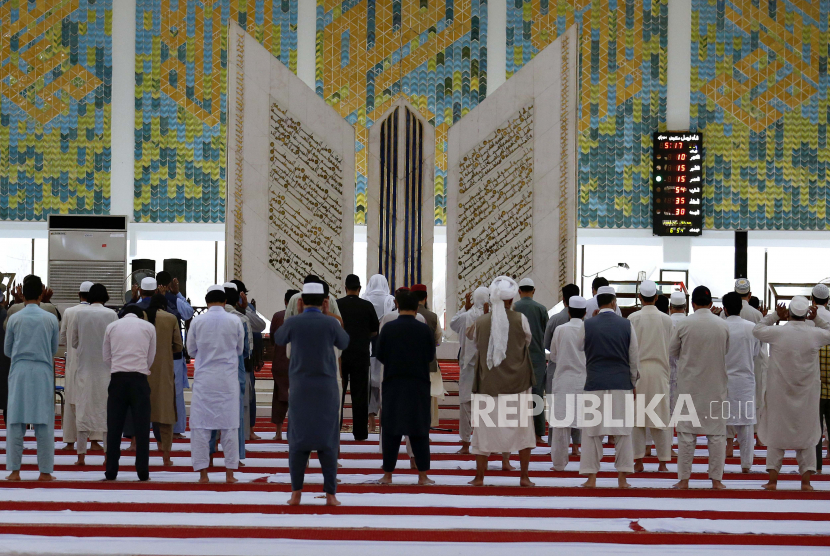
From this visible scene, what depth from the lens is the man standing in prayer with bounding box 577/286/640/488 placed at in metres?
4.68

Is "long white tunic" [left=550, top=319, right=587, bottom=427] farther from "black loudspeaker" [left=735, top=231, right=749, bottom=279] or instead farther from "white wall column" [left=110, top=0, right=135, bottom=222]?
"white wall column" [left=110, top=0, right=135, bottom=222]

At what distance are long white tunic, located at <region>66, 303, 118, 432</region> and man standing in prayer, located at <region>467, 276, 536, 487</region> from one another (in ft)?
6.81

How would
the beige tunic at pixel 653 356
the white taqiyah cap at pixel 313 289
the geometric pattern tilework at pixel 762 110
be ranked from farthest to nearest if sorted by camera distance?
the geometric pattern tilework at pixel 762 110
the beige tunic at pixel 653 356
the white taqiyah cap at pixel 313 289

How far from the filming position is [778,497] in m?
4.67

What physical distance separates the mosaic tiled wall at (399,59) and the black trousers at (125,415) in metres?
7.88

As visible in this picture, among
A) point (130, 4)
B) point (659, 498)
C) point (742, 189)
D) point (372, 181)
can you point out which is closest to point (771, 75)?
point (742, 189)

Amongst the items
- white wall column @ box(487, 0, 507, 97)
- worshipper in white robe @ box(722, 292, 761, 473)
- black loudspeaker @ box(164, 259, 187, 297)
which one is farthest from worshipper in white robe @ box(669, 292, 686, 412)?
white wall column @ box(487, 0, 507, 97)

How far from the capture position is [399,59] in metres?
12.6

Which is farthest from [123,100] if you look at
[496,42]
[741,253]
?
[741,253]

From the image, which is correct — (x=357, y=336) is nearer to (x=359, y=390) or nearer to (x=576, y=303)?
(x=359, y=390)

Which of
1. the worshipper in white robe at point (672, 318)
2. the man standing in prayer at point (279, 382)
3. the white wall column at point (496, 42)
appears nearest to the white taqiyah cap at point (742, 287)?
the worshipper in white robe at point (672, 318)

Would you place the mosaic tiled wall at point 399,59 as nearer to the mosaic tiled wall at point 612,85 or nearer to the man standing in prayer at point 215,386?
the mosaic tiled wall at point 612,85

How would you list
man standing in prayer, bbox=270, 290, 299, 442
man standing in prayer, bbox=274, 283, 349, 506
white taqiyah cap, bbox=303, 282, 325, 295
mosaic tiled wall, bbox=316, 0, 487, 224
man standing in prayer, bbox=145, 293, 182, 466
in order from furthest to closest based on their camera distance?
mosaic tiled wall, bbox=316, 0, 487, 224, man standing in prayer, bbox=270, 290, 299, 442, man standing in prayer, bbox=145, 293, 182, 466, white taqiyah cap, bbox=303, 282, 325, 295, man standing in prayer, bbox=274, 283, 349, 506

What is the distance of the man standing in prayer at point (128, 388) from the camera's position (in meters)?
4.74
